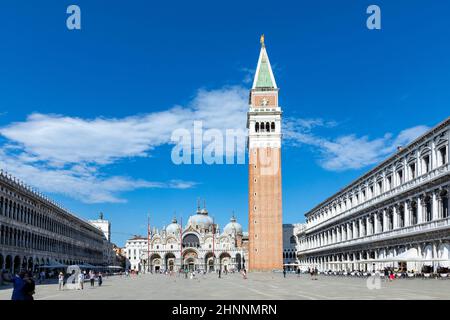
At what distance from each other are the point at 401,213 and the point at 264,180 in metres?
44.7

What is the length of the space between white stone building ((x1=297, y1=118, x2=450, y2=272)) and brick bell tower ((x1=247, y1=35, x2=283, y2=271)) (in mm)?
12952

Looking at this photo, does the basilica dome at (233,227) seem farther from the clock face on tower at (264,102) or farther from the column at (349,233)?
the column at (349,233)

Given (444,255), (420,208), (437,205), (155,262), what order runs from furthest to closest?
(155,262) < (420,208) < (437,205) < (444,255)

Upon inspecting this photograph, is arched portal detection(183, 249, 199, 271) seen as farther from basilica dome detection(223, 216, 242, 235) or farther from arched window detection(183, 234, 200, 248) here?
basilica dome detection(223, 216, 242, 235)

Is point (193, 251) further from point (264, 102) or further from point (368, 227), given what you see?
point (368, 227)

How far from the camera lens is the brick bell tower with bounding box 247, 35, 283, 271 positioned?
9494 cm

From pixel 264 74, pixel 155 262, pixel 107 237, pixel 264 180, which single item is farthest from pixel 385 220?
pixel 107 237

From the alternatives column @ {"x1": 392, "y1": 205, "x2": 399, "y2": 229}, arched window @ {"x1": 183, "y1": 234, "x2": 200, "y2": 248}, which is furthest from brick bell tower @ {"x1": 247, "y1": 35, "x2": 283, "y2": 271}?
arched window @ {"x1": 183, "y1": 234, "x2": 200, "y2": 248}

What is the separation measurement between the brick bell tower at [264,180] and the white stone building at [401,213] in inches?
A: 510

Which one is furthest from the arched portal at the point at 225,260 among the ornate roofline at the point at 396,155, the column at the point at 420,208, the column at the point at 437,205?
the column at the point at 437,205

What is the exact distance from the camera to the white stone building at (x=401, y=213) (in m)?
43.8

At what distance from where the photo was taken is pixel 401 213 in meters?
53.6
